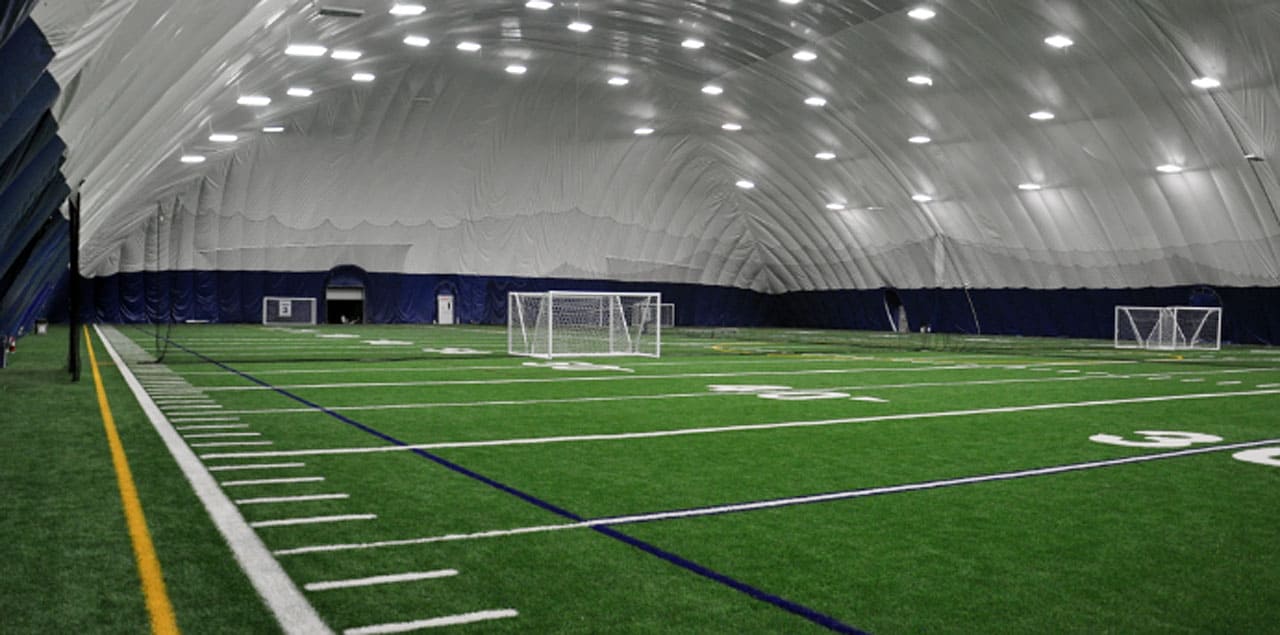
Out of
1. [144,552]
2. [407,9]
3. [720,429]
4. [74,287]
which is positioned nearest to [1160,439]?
[720,429]

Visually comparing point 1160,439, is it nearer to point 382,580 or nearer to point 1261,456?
point 1261,456

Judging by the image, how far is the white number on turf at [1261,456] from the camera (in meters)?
7.88

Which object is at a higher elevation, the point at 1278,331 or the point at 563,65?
the point at 563,65

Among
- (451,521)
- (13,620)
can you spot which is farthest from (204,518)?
(13,620)

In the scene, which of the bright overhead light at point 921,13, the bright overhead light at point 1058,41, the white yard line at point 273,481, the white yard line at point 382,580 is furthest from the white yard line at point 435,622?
the bright overhead light at point 1058,41

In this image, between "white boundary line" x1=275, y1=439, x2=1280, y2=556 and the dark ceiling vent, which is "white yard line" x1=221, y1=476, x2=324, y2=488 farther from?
the dark ceiling vent

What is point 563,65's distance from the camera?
1517 inches

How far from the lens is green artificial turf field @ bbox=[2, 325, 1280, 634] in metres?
4.02

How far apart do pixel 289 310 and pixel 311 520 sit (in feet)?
147

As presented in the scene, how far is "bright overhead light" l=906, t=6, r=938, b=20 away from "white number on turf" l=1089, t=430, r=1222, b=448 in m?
19.9

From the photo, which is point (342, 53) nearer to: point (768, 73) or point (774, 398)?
point (768, 73)

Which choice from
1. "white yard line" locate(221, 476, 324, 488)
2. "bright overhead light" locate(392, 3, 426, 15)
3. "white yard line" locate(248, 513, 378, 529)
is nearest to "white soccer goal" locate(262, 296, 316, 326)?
"bright overhead light" locate(392, 3, 426, 15)

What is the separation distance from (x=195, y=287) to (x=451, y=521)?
4524cm

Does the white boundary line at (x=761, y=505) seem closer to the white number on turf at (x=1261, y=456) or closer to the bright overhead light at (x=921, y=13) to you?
the white number on turf at (x=1261, y=456)
